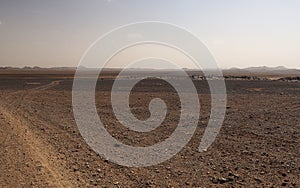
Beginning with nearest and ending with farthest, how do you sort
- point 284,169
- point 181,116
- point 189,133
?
point 284,169
point 189,133
point 181,116

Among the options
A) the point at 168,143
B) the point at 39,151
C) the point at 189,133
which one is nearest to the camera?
the point at 39,151

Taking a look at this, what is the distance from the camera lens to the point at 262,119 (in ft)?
43.6

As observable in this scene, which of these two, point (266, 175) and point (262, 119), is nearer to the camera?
point (266, 175)

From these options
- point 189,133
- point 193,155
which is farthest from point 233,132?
point 193,155

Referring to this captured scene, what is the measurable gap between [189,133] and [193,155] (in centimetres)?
260

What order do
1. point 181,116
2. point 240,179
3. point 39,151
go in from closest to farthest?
1. point 240,179
2. point 39,151
3. point 181,116

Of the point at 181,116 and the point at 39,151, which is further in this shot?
the point at 181,116

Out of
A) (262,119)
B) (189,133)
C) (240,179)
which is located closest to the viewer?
(240,179)

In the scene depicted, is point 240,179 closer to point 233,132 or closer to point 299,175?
point 299,175

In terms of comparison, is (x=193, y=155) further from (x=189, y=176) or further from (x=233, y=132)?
(x=233, y=132)

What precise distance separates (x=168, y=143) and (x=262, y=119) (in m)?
5.69

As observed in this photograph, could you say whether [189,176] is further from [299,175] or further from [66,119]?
[66,119]

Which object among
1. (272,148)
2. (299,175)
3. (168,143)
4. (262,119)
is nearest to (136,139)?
(168,143)

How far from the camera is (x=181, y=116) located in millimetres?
14320
